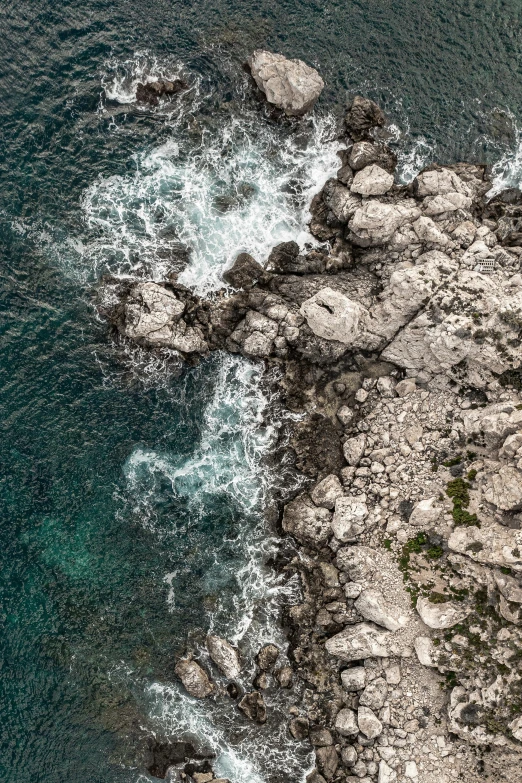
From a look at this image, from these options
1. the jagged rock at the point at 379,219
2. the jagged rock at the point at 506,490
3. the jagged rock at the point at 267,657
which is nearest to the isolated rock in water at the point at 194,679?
the jagged rock at the point at 267,657

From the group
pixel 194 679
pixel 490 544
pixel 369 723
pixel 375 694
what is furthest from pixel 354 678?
pixel 490 544

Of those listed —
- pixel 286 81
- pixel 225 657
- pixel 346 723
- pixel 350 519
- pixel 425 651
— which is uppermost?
pixel 286 81

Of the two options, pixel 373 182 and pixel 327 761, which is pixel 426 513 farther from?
pixel 373 182

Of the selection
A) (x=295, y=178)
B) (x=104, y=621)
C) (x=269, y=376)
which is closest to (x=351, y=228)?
(x=295, y=178)

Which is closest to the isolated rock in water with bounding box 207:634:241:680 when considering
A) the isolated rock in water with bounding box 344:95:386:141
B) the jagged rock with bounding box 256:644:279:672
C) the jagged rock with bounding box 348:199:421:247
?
the jagged rock with bounding box 256:644:279:672

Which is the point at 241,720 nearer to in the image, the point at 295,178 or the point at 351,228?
the point at 351,228

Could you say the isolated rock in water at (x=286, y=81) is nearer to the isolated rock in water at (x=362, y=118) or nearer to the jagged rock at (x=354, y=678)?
the isolated rock in water at (x=362, y=118)
